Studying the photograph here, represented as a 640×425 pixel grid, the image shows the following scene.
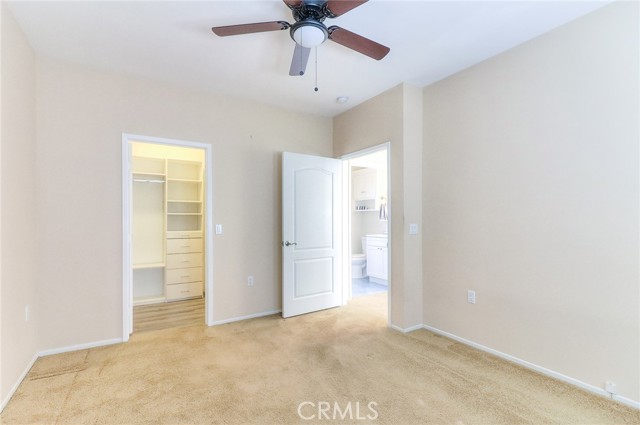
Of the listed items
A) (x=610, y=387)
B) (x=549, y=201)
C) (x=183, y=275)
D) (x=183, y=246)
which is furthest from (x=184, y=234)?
(x=610, y=387)

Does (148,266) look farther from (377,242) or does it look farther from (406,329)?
(377,242)

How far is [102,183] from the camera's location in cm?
291

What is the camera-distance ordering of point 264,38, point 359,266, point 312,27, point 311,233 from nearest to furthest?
1. point 312,27
2. point 264,38
3. point 311,233
4. point 359,266

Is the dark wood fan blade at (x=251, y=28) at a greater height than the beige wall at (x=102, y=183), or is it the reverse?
the dark wood fan blade at (x=251, y=28)

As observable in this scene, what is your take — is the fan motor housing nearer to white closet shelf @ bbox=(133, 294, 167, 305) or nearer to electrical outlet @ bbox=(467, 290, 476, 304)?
electrical outlet @ bbox=(467, 290, 476, 304)

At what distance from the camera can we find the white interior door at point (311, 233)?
146 inches

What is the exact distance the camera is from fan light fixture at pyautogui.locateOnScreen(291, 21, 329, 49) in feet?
6.22

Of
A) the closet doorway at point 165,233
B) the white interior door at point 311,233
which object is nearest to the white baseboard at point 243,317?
the white interior door at point 311,233

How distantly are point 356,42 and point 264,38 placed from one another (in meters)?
0.80

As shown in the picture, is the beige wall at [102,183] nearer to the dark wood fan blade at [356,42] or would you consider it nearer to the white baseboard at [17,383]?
the white baseboard at [17,383]

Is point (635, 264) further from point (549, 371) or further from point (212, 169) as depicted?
point (212, 169)

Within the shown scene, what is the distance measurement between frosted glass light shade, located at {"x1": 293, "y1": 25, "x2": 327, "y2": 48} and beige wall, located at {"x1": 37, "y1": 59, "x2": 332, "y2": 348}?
183 centimetres

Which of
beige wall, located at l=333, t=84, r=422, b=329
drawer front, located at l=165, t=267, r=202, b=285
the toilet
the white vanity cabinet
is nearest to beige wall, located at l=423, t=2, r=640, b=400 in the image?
beige wall, located at l=333, t=84, r=422, b=329

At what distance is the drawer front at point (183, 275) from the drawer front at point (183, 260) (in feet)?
0.20
